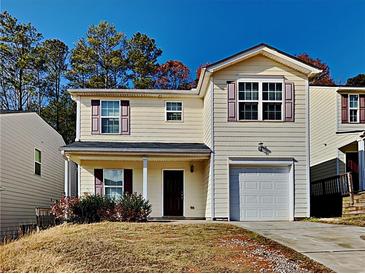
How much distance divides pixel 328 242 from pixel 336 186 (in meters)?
7.85

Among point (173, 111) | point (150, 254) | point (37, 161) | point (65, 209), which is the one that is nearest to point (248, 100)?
point (173, 111)

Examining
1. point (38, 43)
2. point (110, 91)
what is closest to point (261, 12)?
point (110, 91)

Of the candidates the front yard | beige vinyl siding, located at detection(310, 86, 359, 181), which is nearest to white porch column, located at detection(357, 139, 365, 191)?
beige vinyl siding, located at detection(310, 86, 359, 181)

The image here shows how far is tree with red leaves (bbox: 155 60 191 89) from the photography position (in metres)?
32.7

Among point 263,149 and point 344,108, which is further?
point 344,108

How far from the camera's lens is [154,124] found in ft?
59.4

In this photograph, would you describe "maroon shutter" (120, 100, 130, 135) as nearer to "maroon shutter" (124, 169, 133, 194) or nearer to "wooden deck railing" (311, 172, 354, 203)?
"maroon shutter" (124, 169, 133, 194)

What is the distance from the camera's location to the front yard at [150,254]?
24.7ft

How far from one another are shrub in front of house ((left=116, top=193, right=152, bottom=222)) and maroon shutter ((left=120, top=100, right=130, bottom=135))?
3.93m

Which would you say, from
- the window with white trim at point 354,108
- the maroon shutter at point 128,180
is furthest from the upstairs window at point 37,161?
the window with white trim at point 354,108

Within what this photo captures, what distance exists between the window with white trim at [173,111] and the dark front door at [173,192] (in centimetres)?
215

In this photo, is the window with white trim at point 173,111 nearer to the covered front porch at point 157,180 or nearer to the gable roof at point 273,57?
the covered front porch at point 157,180

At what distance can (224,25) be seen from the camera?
18094 mm

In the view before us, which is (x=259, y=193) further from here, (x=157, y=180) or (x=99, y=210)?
(x=99, y=210)
